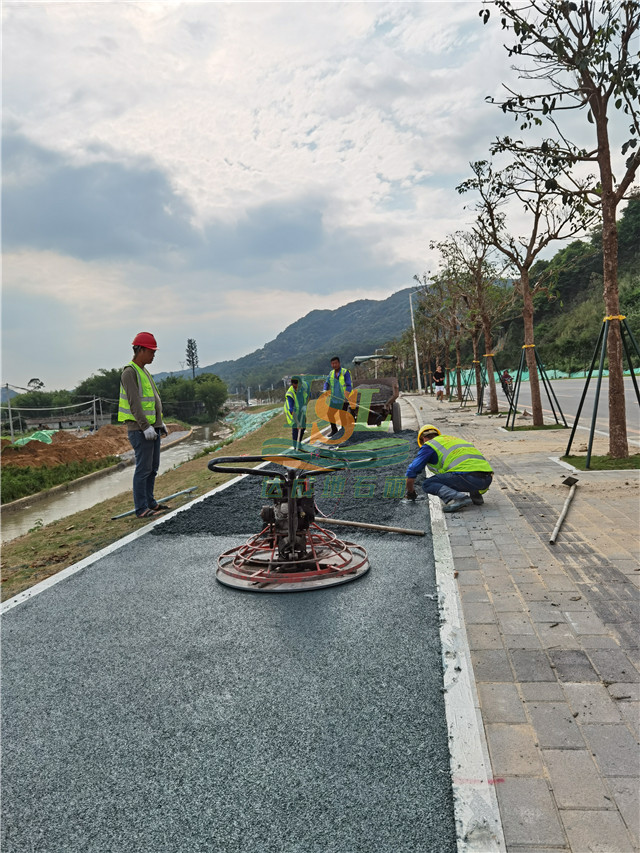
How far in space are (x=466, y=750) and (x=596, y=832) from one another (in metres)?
0.56

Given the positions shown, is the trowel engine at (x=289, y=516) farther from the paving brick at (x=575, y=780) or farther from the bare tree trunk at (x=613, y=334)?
the bare tree trunk at (x=613, y=334)

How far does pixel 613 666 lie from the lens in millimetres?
2990

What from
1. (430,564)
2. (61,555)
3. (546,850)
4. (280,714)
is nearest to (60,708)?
(280,714)

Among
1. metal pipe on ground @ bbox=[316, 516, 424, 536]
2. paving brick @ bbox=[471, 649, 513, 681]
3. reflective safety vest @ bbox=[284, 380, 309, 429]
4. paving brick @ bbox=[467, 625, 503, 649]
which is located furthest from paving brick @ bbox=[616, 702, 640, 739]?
reflective safety vest @ bbox=[284, 380, 309, 429]

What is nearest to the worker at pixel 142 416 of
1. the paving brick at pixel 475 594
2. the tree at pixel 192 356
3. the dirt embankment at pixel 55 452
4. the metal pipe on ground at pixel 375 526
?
the metal pipe on ground at pixel 375 526

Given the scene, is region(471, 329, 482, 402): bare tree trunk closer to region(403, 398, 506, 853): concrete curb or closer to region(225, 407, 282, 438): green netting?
region(225, 407, 282, 438): green netting

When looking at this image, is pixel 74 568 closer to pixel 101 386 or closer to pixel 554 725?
A: pixel 554 725

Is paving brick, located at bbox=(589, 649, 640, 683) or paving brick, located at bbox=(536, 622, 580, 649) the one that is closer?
paving brick, located at bbox=(589, 649, 640, 683)

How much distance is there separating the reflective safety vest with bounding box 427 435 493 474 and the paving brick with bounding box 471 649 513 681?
11.2 feet

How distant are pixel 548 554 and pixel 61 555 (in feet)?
15.3

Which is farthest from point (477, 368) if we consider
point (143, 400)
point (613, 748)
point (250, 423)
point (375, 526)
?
point (250, 423)

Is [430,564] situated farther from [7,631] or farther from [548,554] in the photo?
[7,631]

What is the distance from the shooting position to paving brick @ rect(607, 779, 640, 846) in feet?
6.48

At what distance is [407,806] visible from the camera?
2146 mm
